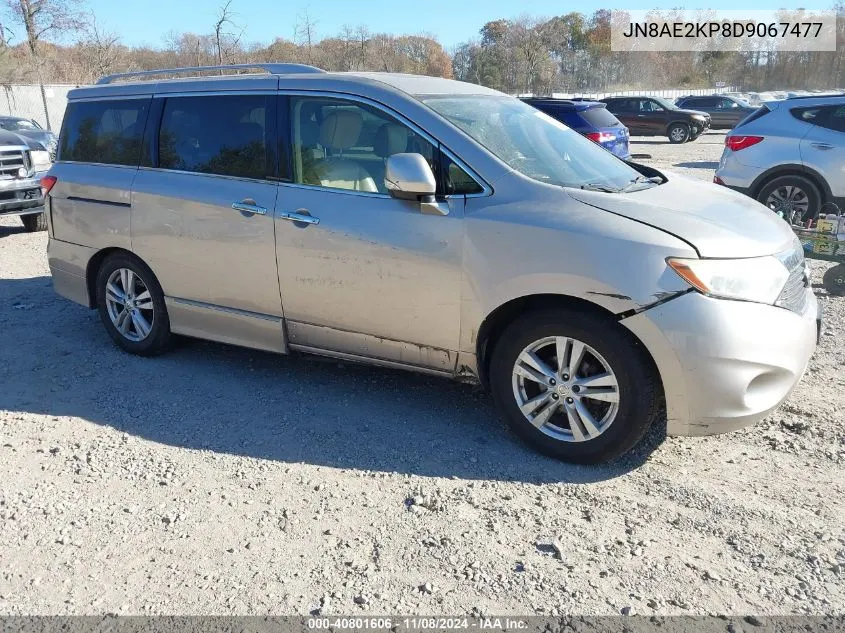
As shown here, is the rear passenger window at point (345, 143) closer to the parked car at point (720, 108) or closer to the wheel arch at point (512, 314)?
the wheel arch at point (512, 314)

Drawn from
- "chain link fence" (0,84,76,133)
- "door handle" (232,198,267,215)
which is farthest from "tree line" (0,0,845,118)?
"door handle" (232,198,267,215)

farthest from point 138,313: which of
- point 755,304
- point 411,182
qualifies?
point 755,304

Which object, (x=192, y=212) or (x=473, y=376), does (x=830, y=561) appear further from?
(x=192, y=212)

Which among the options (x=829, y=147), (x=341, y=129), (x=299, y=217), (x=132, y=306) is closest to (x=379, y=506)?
(x=299, y=217)

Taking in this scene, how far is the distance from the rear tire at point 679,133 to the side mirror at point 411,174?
24.7 m

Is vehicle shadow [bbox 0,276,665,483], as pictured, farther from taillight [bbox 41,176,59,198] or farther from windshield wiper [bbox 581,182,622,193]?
windshield wiper [bbox 581,182,622,193]

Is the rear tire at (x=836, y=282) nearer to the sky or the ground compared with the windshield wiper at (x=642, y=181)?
nearer to the ground

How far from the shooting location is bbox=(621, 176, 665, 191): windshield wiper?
4098 millimetres

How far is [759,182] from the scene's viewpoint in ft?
28.2

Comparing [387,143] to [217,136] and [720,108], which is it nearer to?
[217,136]

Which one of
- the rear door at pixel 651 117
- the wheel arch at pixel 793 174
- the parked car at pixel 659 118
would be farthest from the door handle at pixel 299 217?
the rear door at pixel 651 117

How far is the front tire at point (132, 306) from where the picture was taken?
509 centimetres

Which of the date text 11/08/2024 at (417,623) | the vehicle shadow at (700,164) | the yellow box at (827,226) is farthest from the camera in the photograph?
the vehicle shadow at (700,164)

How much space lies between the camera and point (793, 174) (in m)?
8.45
